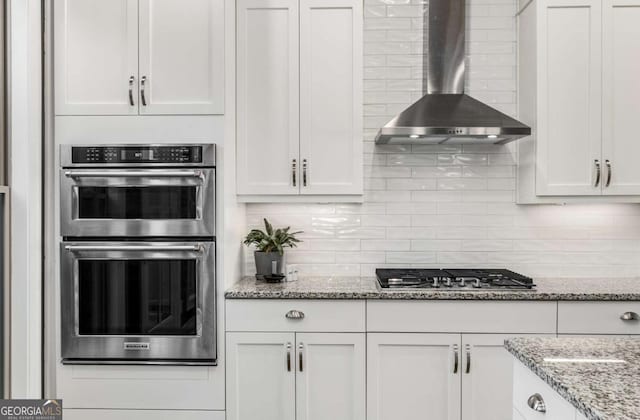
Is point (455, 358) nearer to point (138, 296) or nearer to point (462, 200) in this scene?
point (462, 200)

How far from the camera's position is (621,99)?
2.64m

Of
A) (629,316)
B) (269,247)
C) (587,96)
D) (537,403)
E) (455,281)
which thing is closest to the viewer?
(537,403)

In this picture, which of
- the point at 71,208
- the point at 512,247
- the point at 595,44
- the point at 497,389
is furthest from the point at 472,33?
the point at 71,208

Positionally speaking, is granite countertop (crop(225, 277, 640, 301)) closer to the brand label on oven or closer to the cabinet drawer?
the cabinet drawer

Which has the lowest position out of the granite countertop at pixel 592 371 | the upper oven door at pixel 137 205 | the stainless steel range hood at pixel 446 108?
the granite countertop at pixel 592 371

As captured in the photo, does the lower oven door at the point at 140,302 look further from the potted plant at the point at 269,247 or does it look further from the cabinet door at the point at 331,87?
the cabinet door at the point at 331,87

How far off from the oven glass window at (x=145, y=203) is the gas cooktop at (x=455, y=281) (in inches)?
42.2

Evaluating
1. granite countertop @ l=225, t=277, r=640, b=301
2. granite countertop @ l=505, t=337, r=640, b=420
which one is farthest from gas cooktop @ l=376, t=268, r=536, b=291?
granite countertop @ l=505, t=337, r=640, b=420

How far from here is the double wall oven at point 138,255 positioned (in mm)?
2375

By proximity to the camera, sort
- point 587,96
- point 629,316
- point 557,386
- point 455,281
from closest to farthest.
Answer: point 557,386, point 629,316, point 455,281, point 587,96

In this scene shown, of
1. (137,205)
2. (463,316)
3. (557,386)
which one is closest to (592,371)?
(557,386)

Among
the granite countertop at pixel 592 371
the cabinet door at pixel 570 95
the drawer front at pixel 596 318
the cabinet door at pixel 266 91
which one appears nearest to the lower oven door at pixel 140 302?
the cabinet door at pixel 266 91

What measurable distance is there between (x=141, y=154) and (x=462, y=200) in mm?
1876

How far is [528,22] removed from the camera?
278 cm
